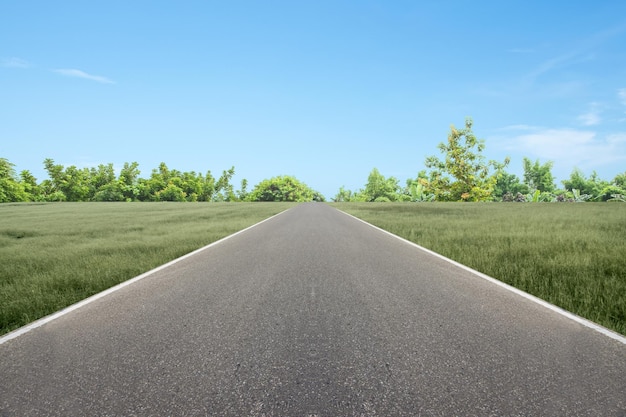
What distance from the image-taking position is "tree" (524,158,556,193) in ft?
263

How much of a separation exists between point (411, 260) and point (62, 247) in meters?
10.4

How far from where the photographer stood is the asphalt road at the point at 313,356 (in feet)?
7.68

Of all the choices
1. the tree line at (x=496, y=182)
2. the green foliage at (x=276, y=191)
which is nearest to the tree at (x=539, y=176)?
the tree line at (x=496, y=182)

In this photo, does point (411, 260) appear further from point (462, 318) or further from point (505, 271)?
point (462, 318)

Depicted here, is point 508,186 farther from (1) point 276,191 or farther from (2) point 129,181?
(2) point 129,181

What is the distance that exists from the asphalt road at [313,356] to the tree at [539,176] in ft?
296

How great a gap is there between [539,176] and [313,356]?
3698 inches

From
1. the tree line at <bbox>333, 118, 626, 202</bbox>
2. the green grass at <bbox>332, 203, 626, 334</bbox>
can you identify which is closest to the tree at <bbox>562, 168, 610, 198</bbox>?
the tree line at <bbox>333, 118, 626, 202</bbox>

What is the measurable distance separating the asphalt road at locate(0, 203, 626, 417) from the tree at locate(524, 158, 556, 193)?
90.2 meters

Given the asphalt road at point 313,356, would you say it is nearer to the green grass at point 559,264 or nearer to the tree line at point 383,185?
the green grass at point 559,264

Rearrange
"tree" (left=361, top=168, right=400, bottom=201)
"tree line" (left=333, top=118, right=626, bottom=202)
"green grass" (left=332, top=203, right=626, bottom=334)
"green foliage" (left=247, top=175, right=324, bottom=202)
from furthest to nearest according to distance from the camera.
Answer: "green foliage" (left=247, top=175, right=324, bottom=202), "tree" (left=361, top=168, right=400, bottom=201), "tree line" (left=333, top=118, right=626, bottom=202), "green grass" (left=332, top=203, right=626, bottom=334)

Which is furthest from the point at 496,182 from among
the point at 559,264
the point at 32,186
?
the point at 32,186

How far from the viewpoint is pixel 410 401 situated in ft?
7.68

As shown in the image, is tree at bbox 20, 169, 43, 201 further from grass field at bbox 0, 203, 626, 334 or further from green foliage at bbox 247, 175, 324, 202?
grass field at bbox 0, 203, 626, 334
